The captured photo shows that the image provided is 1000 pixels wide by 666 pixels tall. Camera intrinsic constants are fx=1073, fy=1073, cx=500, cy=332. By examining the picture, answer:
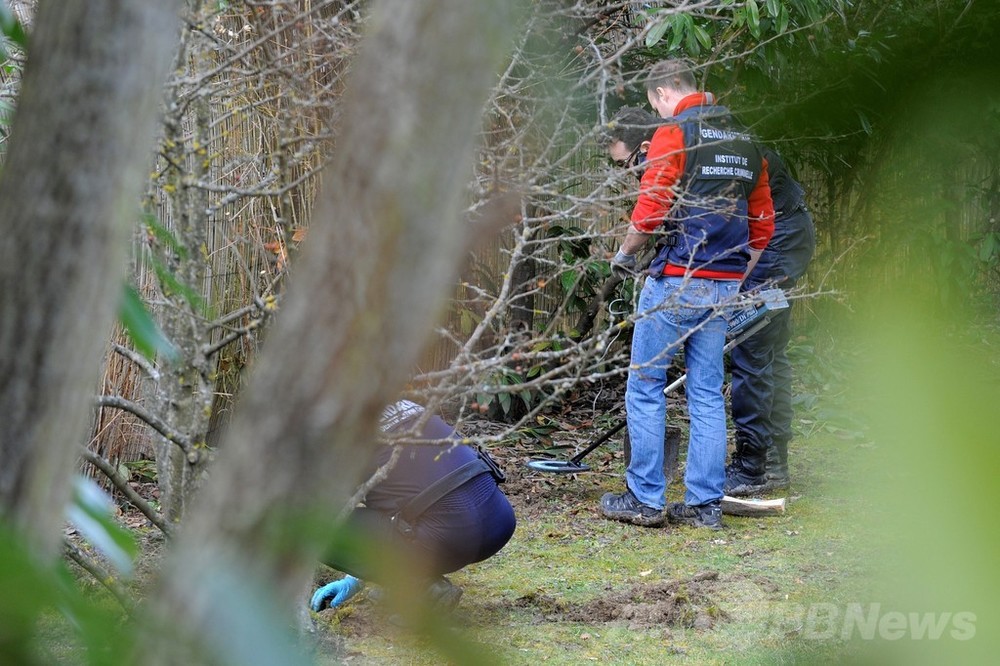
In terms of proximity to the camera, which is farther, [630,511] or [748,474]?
[748,474]

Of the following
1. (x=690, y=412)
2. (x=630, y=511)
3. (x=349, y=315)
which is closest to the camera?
(x=349, y=315)

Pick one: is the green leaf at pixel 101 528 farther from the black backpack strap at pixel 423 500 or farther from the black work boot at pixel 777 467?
the black work boot at pixel 777 467

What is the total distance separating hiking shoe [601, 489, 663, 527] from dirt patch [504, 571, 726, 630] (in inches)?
35.8

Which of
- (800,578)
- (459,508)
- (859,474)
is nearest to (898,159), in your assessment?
(859,474)

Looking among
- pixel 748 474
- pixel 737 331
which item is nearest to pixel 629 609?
pixel 737 331

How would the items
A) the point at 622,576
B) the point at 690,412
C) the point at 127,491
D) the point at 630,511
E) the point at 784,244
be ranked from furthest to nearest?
the point at 784,244
the point at 630,511
the point at 690,412
the point at 622,576
the point at 127,491

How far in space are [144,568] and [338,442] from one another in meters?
3.23

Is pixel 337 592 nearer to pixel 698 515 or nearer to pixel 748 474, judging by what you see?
pixel 698 515

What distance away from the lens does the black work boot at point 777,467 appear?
5.92m

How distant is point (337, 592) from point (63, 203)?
3.90 meters

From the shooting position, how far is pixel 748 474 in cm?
594

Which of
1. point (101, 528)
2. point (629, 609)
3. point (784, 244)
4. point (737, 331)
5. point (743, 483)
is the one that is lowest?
point (743, 483)

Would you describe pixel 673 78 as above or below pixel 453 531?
above

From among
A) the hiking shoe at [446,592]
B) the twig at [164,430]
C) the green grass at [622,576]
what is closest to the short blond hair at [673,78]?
the green grass at [622,576]
